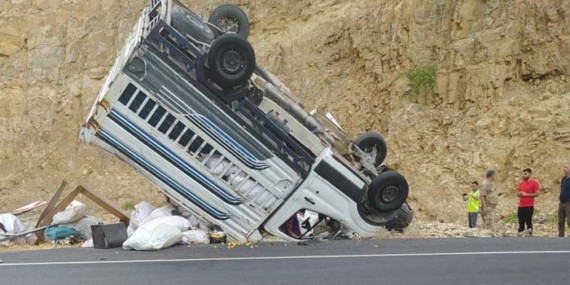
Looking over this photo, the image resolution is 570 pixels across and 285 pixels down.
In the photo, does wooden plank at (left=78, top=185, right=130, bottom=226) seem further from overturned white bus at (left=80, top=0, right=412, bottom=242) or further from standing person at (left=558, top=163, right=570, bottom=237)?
standing person at (left=558, top=163, right=570, bottom=237)

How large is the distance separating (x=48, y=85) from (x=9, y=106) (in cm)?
154

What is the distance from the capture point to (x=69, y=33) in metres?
25.4

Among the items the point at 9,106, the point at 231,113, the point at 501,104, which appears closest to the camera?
the point at 231,113

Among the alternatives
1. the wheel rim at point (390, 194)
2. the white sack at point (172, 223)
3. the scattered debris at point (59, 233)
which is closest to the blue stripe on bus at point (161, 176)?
the white sack at point (172, 223)

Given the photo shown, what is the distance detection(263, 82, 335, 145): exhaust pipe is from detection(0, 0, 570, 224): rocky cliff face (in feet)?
24.3

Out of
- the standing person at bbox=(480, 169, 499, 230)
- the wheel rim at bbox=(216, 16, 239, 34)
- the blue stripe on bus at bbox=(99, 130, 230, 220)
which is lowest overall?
the blue stripe on bus at bbox=(99, 130, 230, 220)

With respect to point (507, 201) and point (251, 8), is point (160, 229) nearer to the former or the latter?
point (507, 201)

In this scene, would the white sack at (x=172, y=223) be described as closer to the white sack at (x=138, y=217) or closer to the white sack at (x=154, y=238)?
the white sack at (x=154, y=238)

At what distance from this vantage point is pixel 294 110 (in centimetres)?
862

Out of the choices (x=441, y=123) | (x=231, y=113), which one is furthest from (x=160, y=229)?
(x=441, y=123)

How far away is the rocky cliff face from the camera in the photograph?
15.9m

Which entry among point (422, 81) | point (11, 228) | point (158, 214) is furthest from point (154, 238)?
point (422, 81)

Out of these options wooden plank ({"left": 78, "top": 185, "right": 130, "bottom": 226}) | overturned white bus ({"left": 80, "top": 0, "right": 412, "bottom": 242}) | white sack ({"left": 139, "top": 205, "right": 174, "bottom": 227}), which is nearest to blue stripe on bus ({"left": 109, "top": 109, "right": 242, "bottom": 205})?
overturned white bus ({"left": 80, "top": 0, "right": 412, "bottom": 242})

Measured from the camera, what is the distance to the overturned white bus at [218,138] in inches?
311
